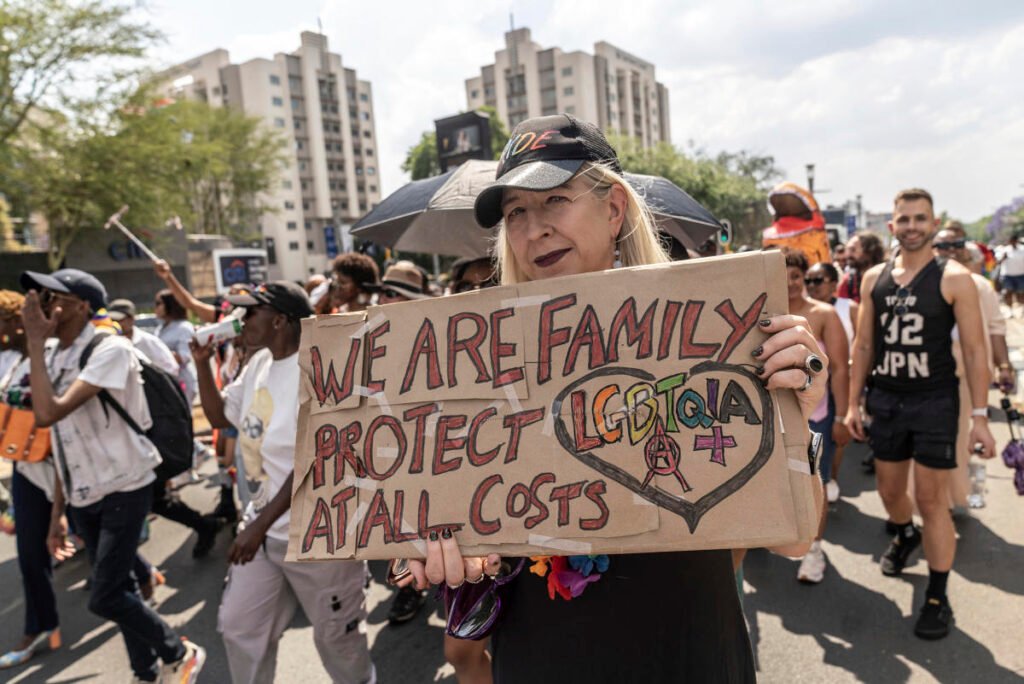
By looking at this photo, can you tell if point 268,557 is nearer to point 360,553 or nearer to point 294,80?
point 360,553

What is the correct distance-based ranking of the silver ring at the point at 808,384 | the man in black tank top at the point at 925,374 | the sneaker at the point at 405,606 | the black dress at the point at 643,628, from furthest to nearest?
the sneaker at the point at 405,606
the man in black tank top at the point at 925,374
the black dress at the point at 643,628
the silver ring at the point at 808,384

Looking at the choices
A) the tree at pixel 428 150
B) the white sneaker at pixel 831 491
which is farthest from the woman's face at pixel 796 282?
the tree at pixel 428 150

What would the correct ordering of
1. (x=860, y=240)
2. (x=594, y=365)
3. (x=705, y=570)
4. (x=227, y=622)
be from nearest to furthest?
(x=594, y=365) < (x=705, y=570) < (x=227, y=622) < (x=860, y=240)

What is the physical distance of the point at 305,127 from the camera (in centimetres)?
6481

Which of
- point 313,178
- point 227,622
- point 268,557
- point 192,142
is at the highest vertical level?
point 313,178

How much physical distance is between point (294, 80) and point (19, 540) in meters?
68.7

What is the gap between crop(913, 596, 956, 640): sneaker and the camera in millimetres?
3248

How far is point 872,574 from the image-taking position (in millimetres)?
4012

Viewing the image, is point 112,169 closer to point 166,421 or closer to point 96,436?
point 166,421

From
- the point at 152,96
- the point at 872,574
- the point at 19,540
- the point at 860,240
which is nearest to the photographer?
the point at 19,540

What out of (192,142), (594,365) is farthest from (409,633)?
(192,142)

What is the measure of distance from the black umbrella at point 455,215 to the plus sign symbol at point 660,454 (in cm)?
251

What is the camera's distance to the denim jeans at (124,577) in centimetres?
304

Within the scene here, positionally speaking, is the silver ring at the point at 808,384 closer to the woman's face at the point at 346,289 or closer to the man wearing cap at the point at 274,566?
the man wearing cap at the point at 274,566
